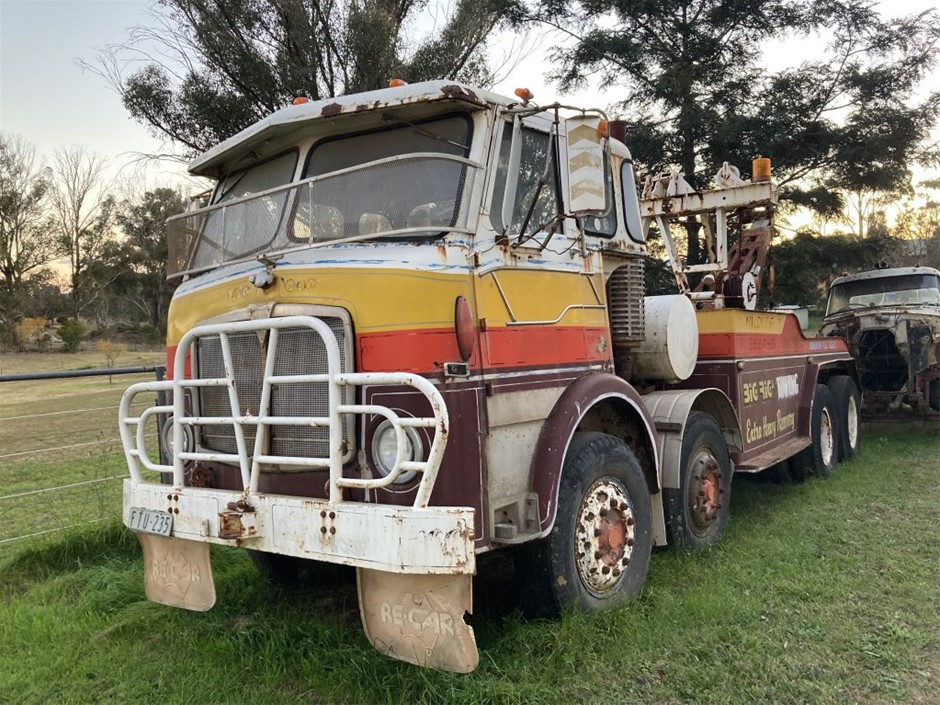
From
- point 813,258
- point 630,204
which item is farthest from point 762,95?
point 630,204

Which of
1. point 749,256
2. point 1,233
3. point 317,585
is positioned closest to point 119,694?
point 317,585

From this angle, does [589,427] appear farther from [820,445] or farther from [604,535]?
[820,445]

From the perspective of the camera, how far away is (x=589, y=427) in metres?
4.23

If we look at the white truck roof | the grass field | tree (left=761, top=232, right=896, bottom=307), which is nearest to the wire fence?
the grass field

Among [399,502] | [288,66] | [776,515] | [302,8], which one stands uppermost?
[302,8]

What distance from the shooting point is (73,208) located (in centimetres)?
3712

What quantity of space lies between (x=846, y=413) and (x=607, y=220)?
16.9 ft

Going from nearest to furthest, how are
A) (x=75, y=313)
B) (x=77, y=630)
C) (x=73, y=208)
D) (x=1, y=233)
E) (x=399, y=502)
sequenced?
(x=399, y=502)
(x=77, y=630)
(x=1, y=233)
(x=73, y=208)
(x=75, y=313)

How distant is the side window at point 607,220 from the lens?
4.40 m

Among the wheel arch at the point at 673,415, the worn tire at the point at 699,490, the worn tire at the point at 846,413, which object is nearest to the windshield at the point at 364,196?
the wheel arch at the point at 673,415

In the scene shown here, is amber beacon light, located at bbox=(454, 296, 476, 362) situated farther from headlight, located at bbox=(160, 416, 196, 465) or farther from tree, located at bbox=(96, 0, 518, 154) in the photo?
tree, located at bbox=(96, 0, 518, 154)

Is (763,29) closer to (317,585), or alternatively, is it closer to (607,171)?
(607,171)

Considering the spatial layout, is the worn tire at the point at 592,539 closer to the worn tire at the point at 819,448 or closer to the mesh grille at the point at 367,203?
the mesh grille at the point at 367,203

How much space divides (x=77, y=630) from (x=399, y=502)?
2.30m
